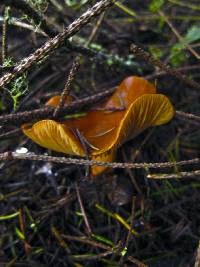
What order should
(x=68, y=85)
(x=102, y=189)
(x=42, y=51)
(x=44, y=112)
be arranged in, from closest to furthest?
(x=42, y=51)
(x=68, y=85)
(x=44, y=112)
(x=102, y=189)

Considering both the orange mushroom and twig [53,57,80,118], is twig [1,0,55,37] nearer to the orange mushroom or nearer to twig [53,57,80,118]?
twig [53,57,80,118]

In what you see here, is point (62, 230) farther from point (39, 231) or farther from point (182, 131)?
point (182, 131)

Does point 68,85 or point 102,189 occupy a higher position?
point 68,85

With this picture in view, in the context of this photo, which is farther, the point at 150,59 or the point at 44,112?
the point at 44,112

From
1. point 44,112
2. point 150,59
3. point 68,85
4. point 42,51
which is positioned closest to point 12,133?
point 44,112

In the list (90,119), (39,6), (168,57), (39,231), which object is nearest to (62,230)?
(39,231)

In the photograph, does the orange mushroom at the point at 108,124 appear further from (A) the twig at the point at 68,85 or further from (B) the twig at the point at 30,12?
(B) the twig at the point at 30,12

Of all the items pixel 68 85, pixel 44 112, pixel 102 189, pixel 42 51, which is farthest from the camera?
pixel 102 189

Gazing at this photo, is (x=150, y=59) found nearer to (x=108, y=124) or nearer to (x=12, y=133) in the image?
(x=108, y=124)

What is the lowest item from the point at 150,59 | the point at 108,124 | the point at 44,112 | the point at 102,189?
the point at 102,189

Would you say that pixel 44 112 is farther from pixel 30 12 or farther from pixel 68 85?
pixel 30 12
